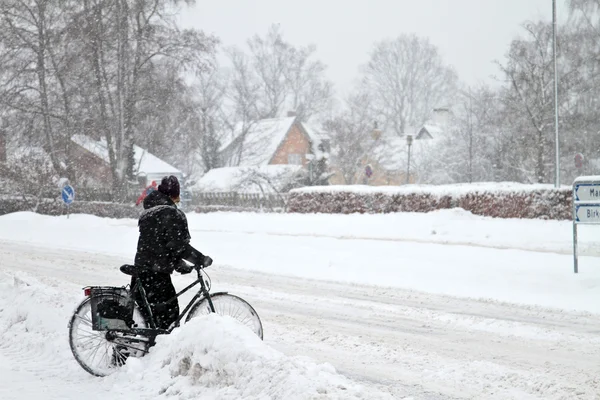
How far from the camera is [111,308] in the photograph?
22.2ft

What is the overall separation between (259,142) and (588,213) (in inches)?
1894

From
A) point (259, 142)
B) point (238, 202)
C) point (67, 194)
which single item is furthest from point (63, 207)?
point (259, 142)

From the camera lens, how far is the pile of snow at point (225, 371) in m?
5.09

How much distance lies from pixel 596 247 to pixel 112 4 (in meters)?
27.1

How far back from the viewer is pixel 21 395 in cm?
630

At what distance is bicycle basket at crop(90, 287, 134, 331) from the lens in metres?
6.74

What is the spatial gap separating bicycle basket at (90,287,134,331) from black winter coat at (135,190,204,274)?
1.22 ft

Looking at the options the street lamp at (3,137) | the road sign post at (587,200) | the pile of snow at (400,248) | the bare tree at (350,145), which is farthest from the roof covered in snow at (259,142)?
the road sign post at (587,200)

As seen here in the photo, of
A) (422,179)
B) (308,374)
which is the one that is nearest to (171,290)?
(308,374)

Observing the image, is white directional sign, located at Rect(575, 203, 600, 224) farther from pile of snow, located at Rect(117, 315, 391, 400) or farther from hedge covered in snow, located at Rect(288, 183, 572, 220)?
pile of snow, located at Rect(117, 315, 391, 400)

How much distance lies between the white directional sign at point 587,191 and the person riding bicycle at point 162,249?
8.53 m

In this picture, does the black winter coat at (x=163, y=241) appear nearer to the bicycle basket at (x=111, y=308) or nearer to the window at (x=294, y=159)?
the bicycle basket at (x=111, y=308)

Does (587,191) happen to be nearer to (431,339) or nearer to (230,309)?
(431,339)

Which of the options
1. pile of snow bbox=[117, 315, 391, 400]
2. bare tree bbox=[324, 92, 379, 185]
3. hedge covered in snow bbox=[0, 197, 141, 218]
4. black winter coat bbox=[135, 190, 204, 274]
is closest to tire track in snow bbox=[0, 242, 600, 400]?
pile of snow bbox=[117, 315, 391, 400]
